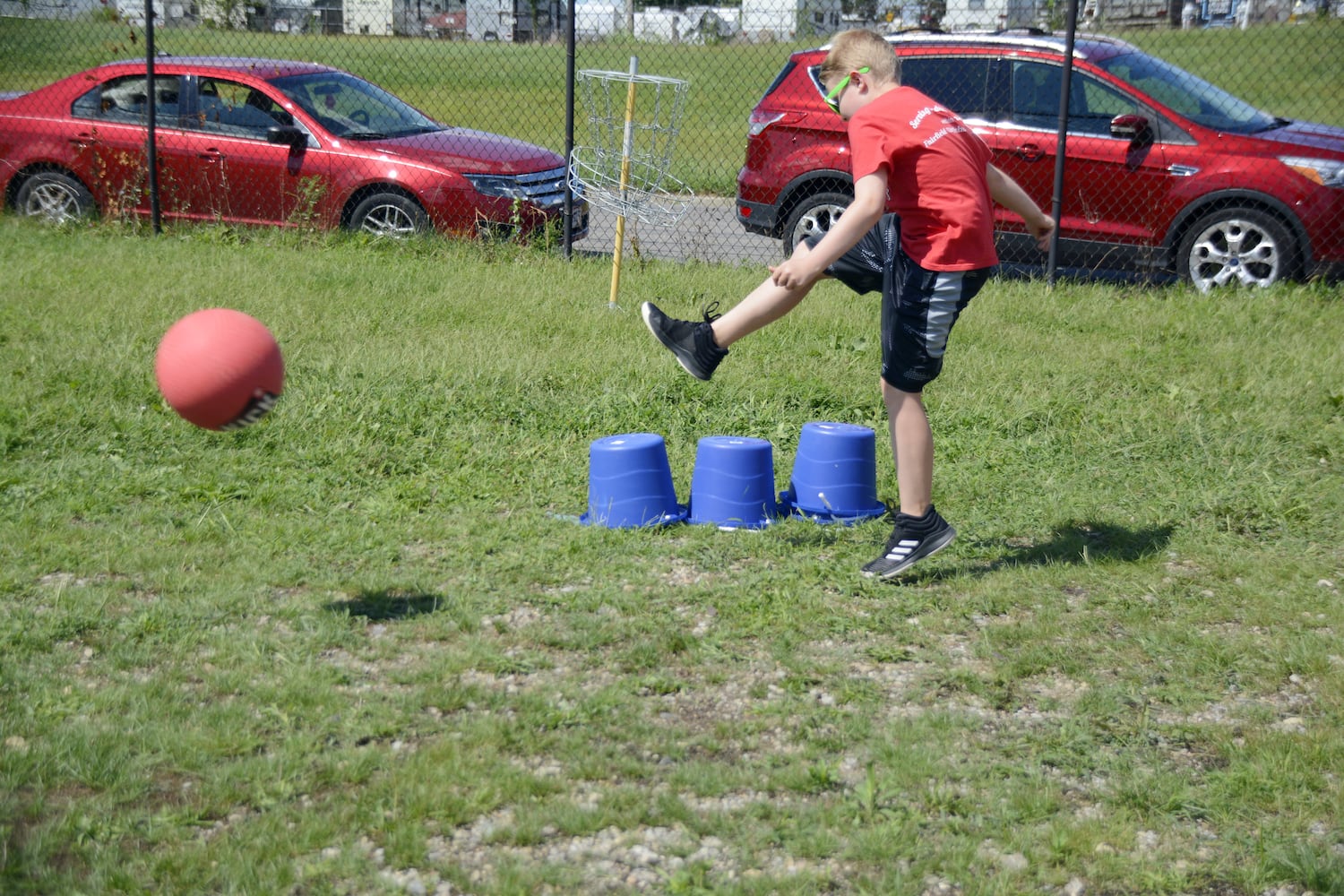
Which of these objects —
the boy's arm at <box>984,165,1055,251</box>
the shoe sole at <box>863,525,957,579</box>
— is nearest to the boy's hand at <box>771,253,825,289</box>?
the boy's arm at <box>984,165,1055,251</box>

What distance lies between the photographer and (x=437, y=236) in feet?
32.6

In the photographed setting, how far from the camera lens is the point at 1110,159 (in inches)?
367

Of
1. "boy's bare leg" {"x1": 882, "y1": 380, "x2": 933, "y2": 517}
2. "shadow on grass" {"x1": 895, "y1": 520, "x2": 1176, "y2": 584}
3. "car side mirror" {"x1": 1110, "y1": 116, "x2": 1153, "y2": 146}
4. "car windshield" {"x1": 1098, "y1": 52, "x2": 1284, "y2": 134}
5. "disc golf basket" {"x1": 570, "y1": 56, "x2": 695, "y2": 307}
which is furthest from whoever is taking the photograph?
"car windshield" {"x1": 1098, "y1": 52, "x2": 1284, "y2": 134}

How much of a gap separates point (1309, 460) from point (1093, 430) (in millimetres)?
1042

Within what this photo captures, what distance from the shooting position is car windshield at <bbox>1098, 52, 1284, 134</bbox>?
30.8 feet

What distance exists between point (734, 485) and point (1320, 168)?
6.20m

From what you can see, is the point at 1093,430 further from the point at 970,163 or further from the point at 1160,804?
the point at 1160,804

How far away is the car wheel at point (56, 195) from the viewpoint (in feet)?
35.3

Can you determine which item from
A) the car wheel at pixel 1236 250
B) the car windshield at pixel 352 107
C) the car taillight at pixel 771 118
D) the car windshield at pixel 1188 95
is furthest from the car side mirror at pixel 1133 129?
the car windshield at pixel 352 107

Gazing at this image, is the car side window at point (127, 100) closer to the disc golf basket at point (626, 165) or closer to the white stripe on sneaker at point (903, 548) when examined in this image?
the disc golf basket at point (626, 165)

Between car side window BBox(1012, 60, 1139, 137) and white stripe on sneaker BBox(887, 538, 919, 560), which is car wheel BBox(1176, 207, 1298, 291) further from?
white stripe on sneaker BBox(887, 538, 919, 560)

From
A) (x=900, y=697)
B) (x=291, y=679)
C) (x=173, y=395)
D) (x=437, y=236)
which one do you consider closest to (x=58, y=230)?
(x=437, y=236)

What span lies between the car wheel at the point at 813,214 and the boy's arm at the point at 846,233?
226 inches

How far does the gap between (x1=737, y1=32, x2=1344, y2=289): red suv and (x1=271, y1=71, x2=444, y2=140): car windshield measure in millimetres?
3169
